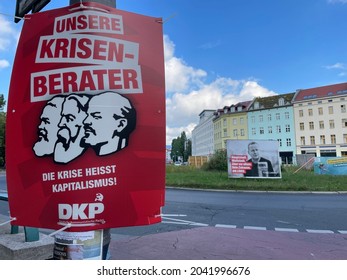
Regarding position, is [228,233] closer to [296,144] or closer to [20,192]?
[20,192]

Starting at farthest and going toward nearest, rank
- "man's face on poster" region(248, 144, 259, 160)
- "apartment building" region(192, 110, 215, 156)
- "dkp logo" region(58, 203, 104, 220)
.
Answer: "apartment building" region(192, 110, 215, 156) < "man's face on poster" region(248, 144, 259, 160) < "dkp logo" region(58, 203, 104, 220)

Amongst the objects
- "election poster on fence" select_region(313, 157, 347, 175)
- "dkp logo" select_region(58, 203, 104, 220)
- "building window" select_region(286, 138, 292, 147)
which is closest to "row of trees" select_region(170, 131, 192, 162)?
"building window" select_region(286, 138, 292, 147)

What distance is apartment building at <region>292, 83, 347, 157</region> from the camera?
2448 inches

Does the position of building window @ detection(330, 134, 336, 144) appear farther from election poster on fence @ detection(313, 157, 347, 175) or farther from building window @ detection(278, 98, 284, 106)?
election poster on fence @ detection(313, 157, 347, 175)

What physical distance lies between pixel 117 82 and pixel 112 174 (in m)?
0.56

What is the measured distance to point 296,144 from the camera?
221ft

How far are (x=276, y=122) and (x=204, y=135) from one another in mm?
42613

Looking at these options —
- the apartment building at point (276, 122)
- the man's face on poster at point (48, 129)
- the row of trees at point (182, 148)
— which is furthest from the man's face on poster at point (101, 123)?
the row of trees at point (182, 148)

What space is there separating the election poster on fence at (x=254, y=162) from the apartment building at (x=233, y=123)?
186 ft

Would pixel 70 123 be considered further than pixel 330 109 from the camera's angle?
No

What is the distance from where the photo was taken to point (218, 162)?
26875 mm

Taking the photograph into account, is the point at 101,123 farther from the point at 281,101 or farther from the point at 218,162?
the point at 281,101

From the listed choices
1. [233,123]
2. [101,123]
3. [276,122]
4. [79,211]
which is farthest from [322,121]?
[79,211]

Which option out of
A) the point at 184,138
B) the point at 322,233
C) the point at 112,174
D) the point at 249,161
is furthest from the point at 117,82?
the point at 184,138
